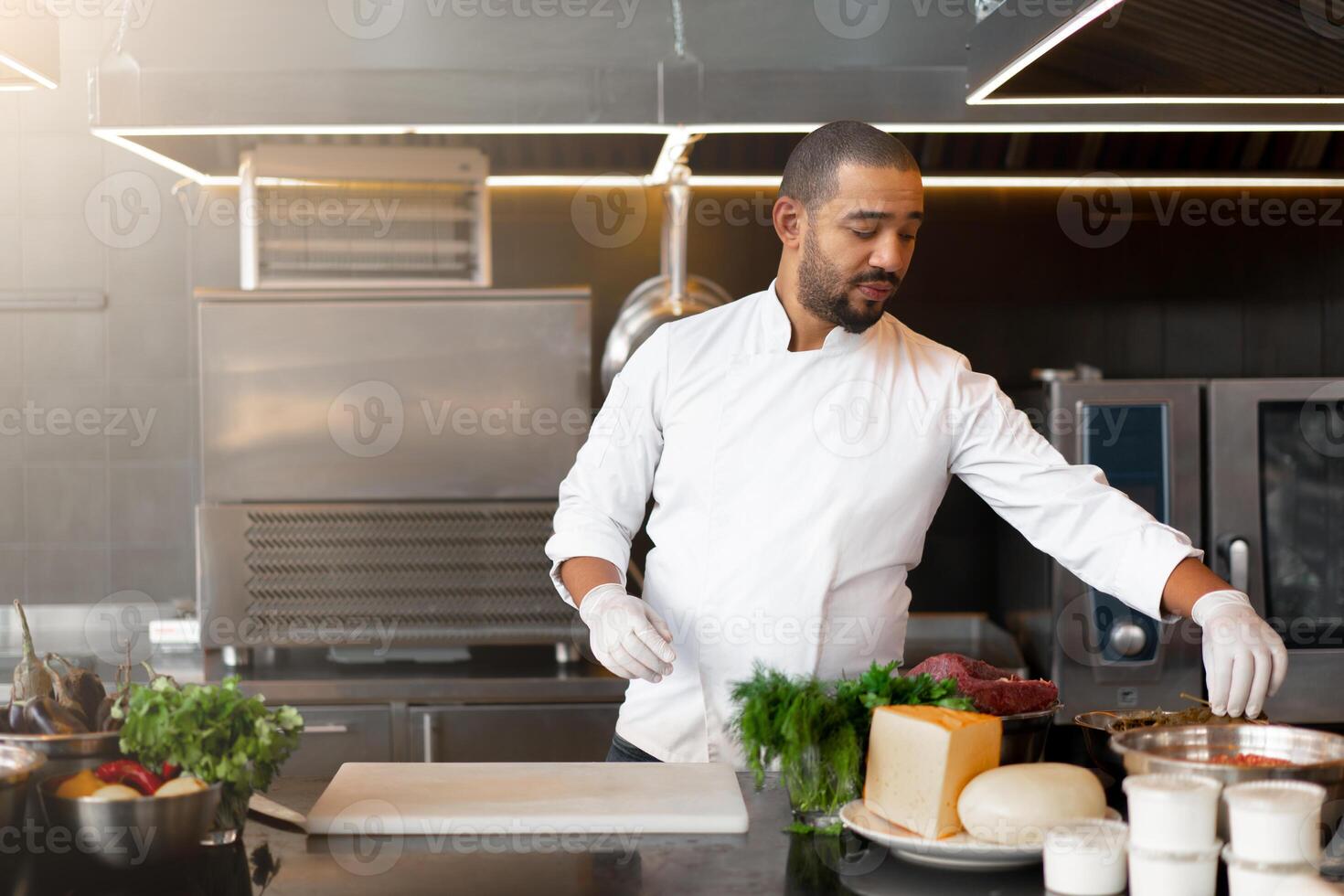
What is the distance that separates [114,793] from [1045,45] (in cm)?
136

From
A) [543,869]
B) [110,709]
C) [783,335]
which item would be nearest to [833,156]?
[783,335]

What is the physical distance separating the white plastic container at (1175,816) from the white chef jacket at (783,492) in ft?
2.52

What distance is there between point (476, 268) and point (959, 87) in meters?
1.14

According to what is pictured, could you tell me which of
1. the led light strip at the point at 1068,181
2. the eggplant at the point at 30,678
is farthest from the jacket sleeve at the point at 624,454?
the led light strip at the point at 1068,181

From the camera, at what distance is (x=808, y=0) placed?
10.5ft

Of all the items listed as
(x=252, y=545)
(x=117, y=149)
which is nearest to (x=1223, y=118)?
(x=252, y=545)

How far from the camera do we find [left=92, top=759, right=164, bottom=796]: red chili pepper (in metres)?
1.23

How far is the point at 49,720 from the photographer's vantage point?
1.32m

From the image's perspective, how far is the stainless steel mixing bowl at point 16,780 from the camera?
1.22m

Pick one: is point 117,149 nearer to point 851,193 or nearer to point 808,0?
point 808,0

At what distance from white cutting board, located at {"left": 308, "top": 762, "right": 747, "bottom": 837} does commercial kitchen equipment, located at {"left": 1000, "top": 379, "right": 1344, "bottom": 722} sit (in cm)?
142

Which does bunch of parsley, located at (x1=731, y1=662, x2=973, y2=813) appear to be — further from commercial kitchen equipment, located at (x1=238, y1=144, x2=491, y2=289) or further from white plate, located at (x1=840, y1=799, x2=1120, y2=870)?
commercial kitchen equipment, located at (x1=238, y1=144, x2=491, y2=289)

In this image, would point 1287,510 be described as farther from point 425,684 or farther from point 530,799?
point 530,799

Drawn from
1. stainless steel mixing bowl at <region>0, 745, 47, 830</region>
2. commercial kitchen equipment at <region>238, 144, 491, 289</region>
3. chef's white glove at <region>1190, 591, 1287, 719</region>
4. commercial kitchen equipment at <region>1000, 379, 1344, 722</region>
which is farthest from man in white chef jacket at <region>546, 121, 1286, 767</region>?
commercial kitchen equipment at <region>238, 144, 491, 289</region>
